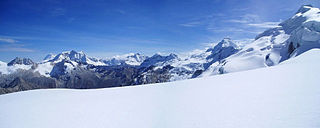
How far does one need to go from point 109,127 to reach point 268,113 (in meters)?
5.72

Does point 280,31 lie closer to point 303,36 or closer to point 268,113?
point 303,36

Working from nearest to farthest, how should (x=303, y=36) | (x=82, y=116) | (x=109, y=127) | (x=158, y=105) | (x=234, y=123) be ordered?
(x=234, y=123) < (x=109, y=127) < (x=82, y=116) < (x=158, y=105) < (x=303, y=36)

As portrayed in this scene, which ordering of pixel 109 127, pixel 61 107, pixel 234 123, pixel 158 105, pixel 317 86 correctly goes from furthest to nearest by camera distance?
pixel 61 107 → pixel 158 105 → pixel 317 86 → pixel 109 127 → pixel 234 123

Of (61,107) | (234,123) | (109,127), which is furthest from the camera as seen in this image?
(61,107)

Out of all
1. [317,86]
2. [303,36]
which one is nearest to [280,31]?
[303,36]

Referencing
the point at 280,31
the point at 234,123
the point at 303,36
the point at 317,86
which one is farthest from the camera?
the point at 280,31

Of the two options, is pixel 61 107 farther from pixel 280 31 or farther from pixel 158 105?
pixel 280 31

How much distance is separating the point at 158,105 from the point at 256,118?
4611 millimetres

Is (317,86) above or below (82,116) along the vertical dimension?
above

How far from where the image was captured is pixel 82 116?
8.07 metres

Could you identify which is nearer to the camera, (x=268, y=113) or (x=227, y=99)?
(x=268, y=113)

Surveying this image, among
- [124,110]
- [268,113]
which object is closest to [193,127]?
[268,113]

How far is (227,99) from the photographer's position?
7.97 metres

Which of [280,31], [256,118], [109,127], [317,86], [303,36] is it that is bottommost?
[109,127]
